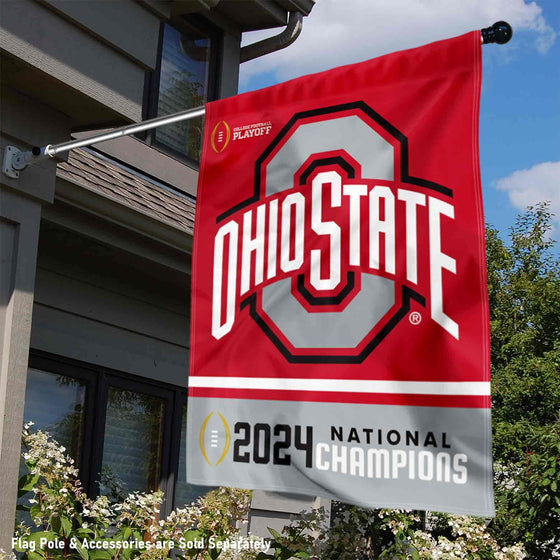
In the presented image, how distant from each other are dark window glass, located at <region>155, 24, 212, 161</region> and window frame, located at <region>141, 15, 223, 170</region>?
0.03 metres

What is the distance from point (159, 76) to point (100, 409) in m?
3.16

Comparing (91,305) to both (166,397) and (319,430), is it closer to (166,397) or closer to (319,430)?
(166,397)

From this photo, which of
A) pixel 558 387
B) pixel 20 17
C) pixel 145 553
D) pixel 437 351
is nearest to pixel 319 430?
pixel 437 351

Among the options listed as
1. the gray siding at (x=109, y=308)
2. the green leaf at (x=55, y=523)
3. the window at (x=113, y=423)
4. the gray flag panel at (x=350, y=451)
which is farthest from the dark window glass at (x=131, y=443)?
the gray flag panel at (x=350, y=451)

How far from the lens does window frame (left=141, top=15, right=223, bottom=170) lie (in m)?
7.34

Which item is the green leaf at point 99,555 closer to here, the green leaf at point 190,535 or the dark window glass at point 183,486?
the green leaf at point 190,535

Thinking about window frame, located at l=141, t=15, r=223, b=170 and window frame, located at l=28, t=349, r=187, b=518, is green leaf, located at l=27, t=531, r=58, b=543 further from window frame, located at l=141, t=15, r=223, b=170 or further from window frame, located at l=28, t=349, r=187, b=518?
window frame, located at l=141, t=15, r=223, b=170

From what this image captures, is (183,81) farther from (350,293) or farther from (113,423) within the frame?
(350,293)

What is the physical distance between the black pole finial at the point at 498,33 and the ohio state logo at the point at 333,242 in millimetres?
490

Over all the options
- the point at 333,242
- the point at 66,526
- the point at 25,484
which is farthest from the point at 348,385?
the point at 25,484

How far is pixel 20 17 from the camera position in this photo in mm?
4211

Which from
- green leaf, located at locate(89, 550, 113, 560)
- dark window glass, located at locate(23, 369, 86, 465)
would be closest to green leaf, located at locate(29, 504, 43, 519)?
green leaf, located at locate(89, 550, 113, 560)

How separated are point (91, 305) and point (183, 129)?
7.86 ft

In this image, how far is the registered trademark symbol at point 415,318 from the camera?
3.02m
